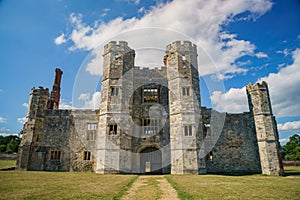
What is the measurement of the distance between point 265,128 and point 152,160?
1084 cm

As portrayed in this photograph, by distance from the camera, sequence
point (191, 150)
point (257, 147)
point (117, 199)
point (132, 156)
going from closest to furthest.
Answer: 1. point (117, 199)
2. point (191, 150)
3. point (132, 156)
4. point (257, 147)

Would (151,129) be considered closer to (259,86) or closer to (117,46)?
(117,46)

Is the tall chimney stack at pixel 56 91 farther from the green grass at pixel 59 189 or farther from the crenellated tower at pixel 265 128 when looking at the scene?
the crenellated tower at pixel 265 128

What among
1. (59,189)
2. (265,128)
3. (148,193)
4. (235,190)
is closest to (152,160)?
(148,193)

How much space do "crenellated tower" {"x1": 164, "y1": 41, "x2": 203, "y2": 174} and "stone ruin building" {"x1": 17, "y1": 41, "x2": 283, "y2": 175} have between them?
8 centimetres

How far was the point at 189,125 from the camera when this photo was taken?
16.7m

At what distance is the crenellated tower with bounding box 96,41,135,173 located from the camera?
52.2 ft

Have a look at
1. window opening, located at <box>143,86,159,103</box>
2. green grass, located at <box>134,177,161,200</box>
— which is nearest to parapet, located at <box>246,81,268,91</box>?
window opening, located at <box>143,86,159,103</box>

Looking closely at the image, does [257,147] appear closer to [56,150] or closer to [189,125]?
[189,125]

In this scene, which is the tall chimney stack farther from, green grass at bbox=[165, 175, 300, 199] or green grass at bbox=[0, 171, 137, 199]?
green grass at bbox=[165, 175, 300, 199]

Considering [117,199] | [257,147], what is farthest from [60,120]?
[257,147]

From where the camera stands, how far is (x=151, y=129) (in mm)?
18234

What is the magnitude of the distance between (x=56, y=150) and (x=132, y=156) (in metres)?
7.91

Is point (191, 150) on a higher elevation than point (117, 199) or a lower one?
higher
